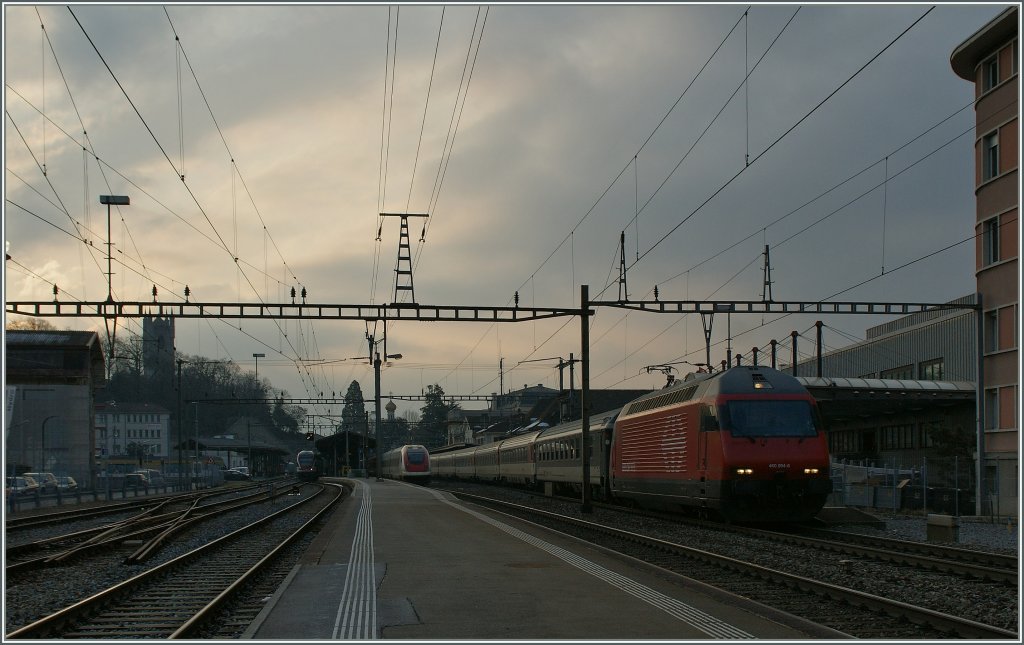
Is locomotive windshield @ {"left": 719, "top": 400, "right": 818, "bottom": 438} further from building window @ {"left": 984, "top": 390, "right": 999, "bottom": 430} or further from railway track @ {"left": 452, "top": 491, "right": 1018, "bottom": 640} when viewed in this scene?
building window @ {"left": 984, "top": 390, "right": 999, "bottom": 430}

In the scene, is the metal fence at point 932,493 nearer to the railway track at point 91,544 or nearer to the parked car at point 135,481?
the railway track at point 91,544

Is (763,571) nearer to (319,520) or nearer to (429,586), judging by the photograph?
(429,586)

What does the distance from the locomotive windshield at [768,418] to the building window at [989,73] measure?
751 inches

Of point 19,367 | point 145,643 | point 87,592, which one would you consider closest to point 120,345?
point 19,367

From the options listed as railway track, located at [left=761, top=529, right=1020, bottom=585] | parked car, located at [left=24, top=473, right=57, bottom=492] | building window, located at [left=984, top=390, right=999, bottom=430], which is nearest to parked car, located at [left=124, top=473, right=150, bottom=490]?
parked car, located at [left=24, top=473, right=57, bottom=492]

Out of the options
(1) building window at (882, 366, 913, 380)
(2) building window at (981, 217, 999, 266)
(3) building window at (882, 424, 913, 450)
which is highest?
(2) building window at (981, 217, 999, 266)

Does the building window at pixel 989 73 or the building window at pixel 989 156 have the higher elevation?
the building window at pixel 989 73

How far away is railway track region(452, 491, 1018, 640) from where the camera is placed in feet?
33.7

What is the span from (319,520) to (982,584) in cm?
1916

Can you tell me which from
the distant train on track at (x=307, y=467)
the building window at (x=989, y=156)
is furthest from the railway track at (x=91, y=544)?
the distant train on track at (x=307, y=467)

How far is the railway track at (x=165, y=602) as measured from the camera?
10.6 m

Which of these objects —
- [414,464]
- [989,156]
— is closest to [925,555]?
[989,156]

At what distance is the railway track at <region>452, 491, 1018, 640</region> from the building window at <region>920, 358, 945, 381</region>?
35.6 m

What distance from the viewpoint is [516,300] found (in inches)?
1389
